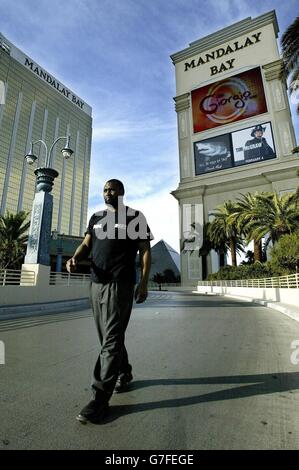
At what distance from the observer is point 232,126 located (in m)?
45.1

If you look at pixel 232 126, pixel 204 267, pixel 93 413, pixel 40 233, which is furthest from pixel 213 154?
pixel 93 413

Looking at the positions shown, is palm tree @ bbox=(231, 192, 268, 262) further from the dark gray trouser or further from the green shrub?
the dark gray trouser

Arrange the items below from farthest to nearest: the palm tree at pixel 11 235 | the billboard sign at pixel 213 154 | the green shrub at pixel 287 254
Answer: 1. the billboard sign at pixel 213 154
2. the palm tree at pixel 11 235
3. the green shrub at pixel 287 254

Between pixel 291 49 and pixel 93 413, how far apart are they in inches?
616

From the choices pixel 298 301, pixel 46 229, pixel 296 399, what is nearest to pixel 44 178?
pixel 46 229

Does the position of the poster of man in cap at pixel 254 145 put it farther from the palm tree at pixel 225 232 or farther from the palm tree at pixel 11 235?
the palm tree at pixel 11 235

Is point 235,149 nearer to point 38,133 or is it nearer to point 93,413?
point 93,413

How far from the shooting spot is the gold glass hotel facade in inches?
2958

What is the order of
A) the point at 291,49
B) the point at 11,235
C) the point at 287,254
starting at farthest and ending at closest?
the point at 11,235 → the point at 287,254 → the point at 291,49

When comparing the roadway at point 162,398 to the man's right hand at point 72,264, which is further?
the man's right hand at point 72,264

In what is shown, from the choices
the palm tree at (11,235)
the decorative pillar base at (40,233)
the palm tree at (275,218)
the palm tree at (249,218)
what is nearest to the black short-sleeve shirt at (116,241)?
the decorative pillar base at (40,233)

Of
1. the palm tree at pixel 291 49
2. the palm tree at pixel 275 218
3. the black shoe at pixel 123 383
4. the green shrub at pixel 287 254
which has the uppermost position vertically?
the palm tree at pixel 291 49

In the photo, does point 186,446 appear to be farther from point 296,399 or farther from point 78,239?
point 78,239

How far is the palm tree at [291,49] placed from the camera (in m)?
11.7
